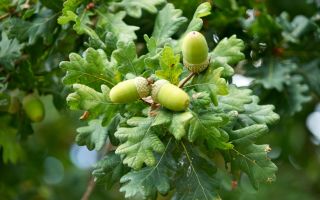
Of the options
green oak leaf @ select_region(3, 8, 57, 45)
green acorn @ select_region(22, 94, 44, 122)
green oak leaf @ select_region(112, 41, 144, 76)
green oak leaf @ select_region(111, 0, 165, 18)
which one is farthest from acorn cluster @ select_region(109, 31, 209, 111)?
green acorn @ select_region(22, 94, 44, 122)

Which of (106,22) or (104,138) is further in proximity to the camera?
(106,22)

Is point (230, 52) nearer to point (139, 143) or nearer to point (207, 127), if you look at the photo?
point (207, 127)

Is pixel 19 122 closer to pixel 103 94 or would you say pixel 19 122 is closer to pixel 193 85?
pixel 103 94

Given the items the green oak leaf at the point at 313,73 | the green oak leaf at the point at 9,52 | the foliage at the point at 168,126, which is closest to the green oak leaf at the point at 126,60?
the foliage at the point at 168,126

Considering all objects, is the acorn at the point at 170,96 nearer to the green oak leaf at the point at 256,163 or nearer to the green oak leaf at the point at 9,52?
the green oak leaf at the point at 256,163

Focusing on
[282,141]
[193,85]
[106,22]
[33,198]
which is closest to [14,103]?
[106,22]
